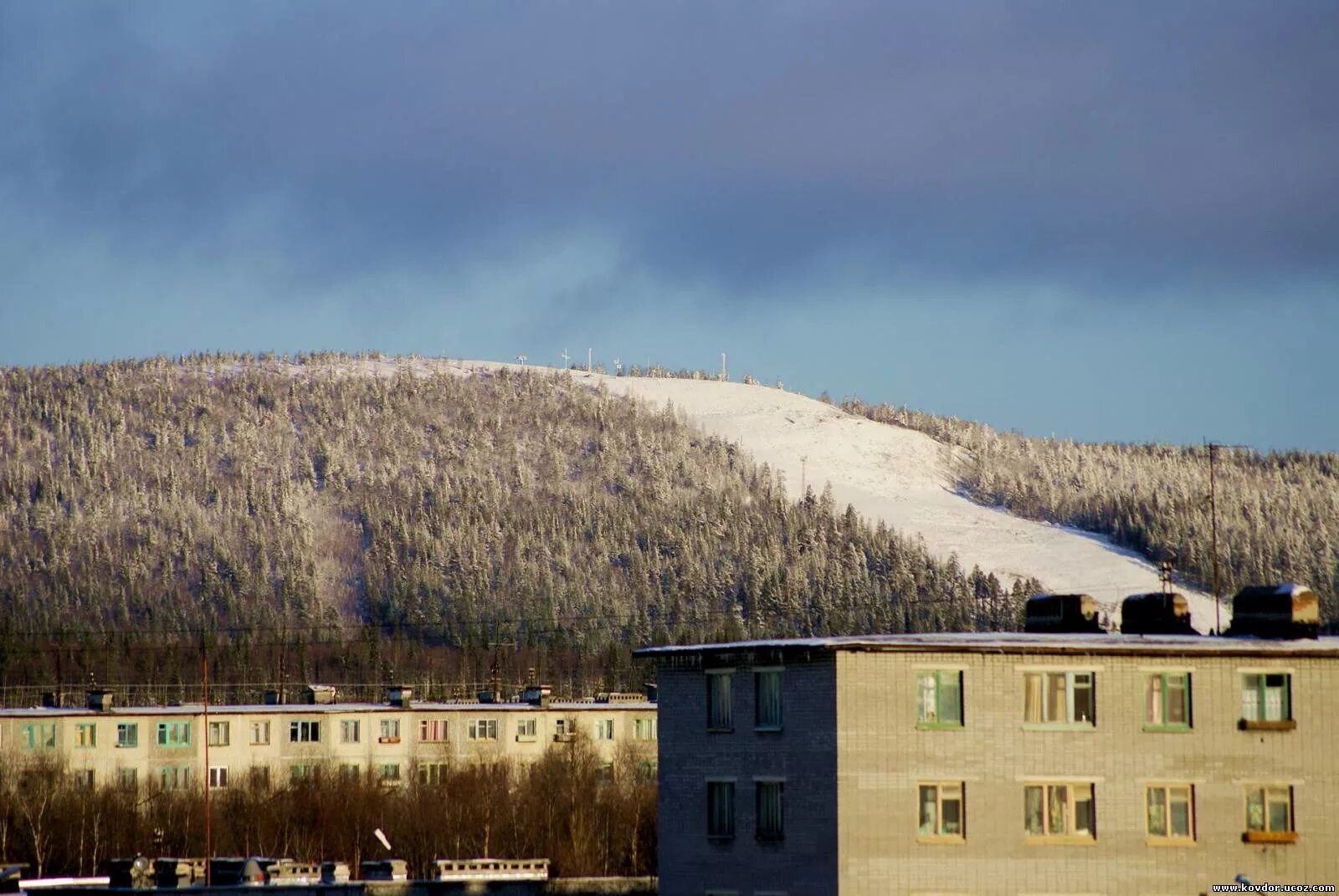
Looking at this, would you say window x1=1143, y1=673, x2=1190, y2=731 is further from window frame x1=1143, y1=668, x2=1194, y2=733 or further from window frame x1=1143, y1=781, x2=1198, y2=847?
window frame x1=1143, y1=781, x2=1198, y2=847

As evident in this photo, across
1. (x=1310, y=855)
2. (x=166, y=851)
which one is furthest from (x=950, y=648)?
(x=166, y=851)

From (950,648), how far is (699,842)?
9.09m

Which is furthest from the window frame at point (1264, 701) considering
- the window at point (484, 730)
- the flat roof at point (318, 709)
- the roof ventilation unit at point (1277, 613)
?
the window at point (484, 730)

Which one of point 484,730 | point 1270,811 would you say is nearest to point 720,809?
point 1270,811

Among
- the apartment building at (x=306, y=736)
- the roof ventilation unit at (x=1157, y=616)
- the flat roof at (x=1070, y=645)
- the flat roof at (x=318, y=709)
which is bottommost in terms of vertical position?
the apartment building at (x=306, y=736)

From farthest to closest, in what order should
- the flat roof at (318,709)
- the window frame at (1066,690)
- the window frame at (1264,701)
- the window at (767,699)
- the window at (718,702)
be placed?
1. the flat roof at (318,709)
2. the window at (718,702)
3. the window at (767,699)
4. the window frame at (1264,701)
5. the window frame at (1066,690)

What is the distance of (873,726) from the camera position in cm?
5756

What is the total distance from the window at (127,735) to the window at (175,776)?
2.18m

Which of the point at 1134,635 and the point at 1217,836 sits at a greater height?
the point at 1134,635

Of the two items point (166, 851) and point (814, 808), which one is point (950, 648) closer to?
point (814, 808)

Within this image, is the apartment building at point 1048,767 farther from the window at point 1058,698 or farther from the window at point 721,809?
the window at point 721,809

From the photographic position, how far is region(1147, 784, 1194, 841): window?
57.8 metres

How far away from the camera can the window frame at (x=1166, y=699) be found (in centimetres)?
5841

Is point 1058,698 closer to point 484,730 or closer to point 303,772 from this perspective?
point 303,772
